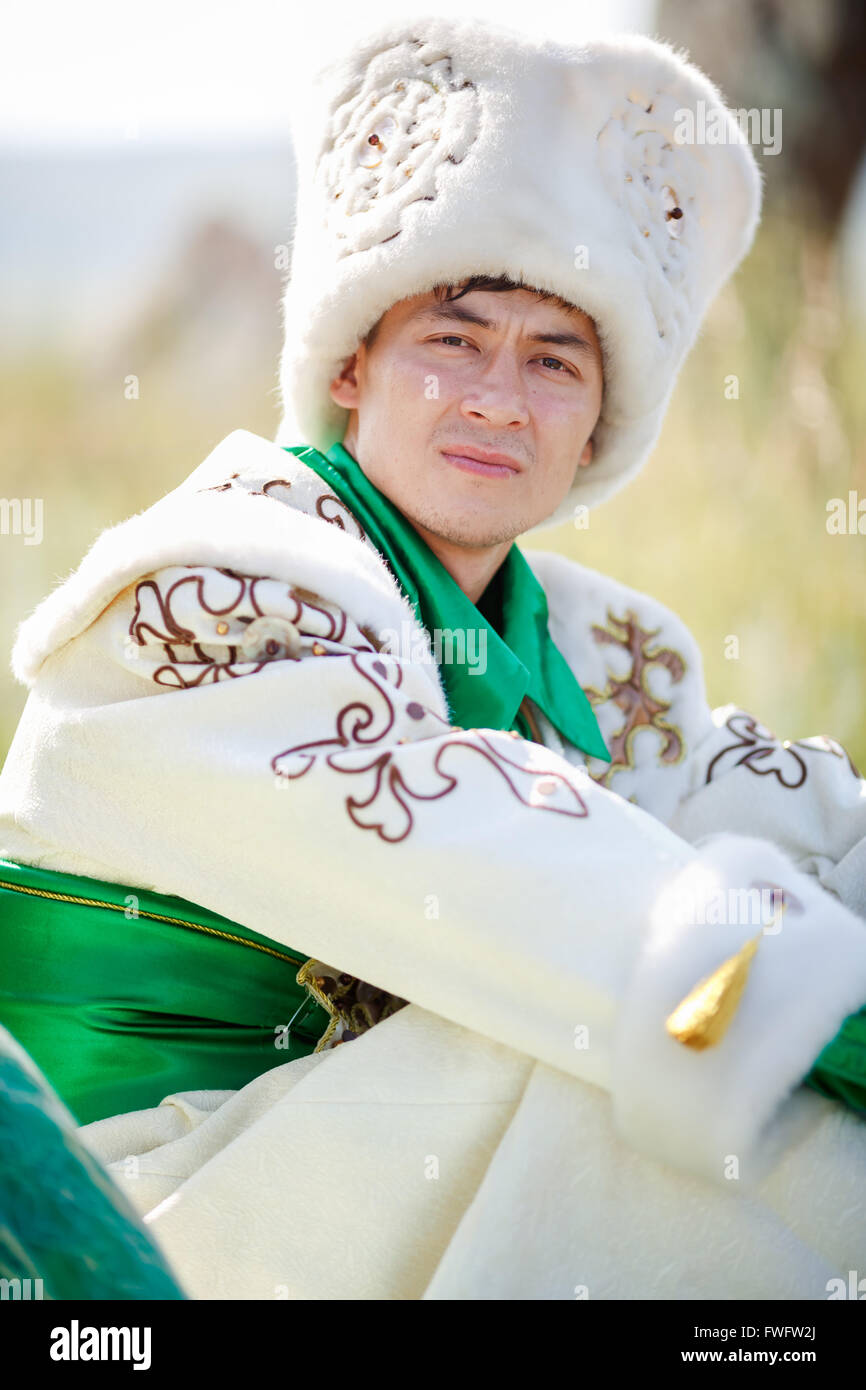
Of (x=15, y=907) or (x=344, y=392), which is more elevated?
(x=344, y=392)

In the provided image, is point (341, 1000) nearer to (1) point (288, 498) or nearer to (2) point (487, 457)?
(1) point (288, 498)

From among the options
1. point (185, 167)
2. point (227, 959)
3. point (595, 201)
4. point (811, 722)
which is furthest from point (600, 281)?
point (185, 167)

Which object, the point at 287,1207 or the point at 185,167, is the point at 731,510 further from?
the point at 287,1207

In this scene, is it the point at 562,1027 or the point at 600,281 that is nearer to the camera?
the point at 562,1027

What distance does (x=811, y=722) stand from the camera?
4.17 metres

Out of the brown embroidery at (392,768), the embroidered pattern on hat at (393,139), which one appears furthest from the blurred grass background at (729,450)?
the brown embroidery at (392,768)

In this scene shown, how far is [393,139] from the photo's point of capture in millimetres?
1817

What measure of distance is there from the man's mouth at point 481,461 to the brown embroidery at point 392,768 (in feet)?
1.69

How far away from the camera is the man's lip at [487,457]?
190 centimetres

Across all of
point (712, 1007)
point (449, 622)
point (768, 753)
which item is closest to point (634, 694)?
point (768, 753)
